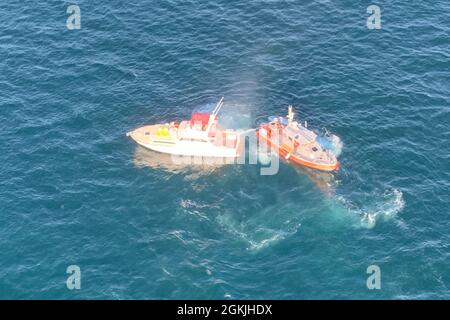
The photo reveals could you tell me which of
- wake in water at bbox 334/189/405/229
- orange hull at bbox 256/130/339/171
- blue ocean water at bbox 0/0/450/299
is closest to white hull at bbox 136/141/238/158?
blue ocean water at bbox 0/0/450/299

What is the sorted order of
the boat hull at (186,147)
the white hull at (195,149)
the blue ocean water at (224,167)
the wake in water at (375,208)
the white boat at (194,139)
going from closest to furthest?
1. the blue ocean water at (224,167)
2. the wake in water at (375,208)
3. the white hull at (195,149)
4. the boat hull at (186,147)
5. the white boat at (194,139)

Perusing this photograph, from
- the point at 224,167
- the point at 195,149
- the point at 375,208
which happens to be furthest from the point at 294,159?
the point at 195,149

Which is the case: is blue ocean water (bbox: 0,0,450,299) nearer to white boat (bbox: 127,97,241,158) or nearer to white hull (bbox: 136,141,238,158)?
white hull (bbox: 136,141,238,158)

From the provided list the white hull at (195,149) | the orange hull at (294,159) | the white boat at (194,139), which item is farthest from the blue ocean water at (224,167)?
the white boat at (194,139)

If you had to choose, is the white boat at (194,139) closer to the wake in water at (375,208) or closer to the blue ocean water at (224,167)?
the blue ocean water at (224,167)

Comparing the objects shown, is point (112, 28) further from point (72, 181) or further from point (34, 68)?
point (72, 181)
